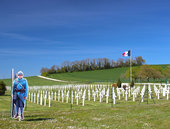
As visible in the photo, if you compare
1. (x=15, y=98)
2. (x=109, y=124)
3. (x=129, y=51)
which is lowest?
(x=109, y=124)

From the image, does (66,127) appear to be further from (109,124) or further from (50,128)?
(109,124)

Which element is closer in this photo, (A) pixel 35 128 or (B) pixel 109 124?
(A) pixel 35 128

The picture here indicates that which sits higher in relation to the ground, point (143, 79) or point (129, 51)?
point (129, 51)

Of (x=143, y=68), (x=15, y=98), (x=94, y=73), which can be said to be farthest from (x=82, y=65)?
(x=15, y=98)

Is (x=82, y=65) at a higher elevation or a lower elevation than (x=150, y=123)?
higher

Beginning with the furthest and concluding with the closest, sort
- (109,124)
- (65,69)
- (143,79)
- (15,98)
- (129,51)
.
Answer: (65,69), (143,79), (129,51), (15,98), (109,124)

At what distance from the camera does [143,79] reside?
2874 inches

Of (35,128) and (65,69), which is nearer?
(35,128)

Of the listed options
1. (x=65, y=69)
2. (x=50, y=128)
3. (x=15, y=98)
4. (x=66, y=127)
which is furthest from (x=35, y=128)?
(x=65, y=69)

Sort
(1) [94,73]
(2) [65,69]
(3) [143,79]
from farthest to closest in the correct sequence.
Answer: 1. (2) [65,69]
2. (1) [94,73]
3. (3) [143,79]

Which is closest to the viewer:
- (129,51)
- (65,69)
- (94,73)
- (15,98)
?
(15,98)

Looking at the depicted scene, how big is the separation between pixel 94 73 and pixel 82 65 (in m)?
17.2

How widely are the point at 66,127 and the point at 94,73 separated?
99.3 meters

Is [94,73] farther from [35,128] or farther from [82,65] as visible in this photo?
[35,128]
